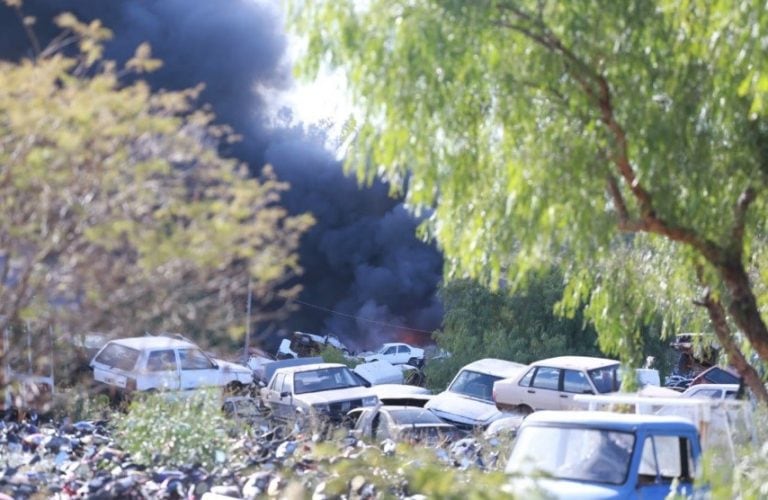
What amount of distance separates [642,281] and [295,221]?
17.1ft

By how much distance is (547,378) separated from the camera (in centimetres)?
2228

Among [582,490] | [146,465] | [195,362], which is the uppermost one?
[195,362]

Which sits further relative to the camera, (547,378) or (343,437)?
(547,378)

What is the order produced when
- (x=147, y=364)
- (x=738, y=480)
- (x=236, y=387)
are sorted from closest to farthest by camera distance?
(x=738, y=480) < (x=147, y=364) < (x=236, y=387)

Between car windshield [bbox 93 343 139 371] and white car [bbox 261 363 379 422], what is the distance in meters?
2.63

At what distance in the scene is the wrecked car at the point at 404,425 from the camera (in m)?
16.8

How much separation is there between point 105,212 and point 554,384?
703 inches

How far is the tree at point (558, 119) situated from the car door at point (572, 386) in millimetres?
13513

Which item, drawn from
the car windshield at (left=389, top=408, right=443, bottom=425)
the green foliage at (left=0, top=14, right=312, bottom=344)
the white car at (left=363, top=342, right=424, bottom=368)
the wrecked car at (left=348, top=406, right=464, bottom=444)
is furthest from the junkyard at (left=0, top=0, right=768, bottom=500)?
the white car at (left=363, top=342, right=424, bottom=368)

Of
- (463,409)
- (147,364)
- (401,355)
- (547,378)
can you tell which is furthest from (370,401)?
(401,355)

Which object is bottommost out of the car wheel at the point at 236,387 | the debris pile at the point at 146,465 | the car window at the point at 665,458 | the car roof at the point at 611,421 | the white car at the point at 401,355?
the debris pile at the point at 146,465

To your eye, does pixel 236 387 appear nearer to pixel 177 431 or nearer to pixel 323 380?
pixel 323 380

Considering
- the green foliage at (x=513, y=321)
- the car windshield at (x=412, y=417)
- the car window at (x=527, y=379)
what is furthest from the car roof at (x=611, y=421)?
the green foliage at (x=513, y=321)

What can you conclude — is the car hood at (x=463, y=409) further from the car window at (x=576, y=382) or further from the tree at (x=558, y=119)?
the tree at (x=558, y=119)
